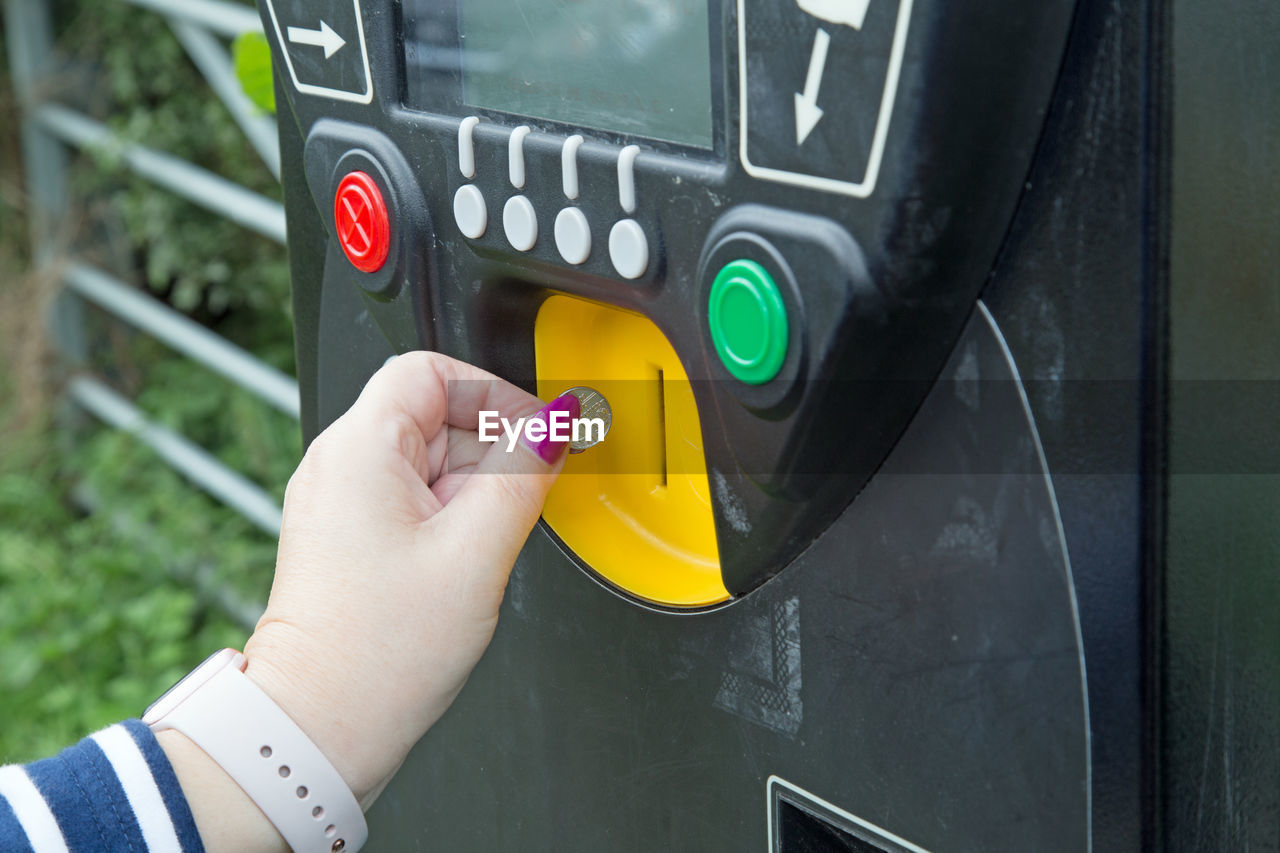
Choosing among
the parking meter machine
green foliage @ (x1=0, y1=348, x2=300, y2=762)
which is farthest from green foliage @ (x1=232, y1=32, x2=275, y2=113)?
green foliage @ (x1=0, y1=348, x2=300, y2=762)

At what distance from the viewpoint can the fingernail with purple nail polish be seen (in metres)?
0.81

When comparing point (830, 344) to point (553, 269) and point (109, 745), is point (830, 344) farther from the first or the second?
point (109, 745)

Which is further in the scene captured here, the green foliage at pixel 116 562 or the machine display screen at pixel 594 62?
the green foliage at pixel 116 562

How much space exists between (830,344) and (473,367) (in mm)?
278

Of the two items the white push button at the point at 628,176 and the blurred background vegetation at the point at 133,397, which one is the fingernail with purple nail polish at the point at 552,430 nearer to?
the white push button at the point at 628,176

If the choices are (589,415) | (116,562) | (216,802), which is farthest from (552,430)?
(116,562)

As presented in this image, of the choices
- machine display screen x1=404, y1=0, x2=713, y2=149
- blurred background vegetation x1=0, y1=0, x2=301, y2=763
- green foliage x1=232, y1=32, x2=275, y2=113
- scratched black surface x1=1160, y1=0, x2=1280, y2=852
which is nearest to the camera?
scratched black surface x1=1160, y1=0, x2=1280, y2=852

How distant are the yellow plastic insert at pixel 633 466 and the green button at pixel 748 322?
0.14 meters

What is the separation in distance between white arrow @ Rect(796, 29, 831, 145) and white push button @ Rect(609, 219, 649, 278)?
0.34 ft

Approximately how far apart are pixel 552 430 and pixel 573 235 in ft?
0.41

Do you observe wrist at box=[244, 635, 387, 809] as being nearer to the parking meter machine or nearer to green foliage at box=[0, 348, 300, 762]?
the parking meter machine

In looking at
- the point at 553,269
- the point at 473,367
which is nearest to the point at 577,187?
the point at 553,269

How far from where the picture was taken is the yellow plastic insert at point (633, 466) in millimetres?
833

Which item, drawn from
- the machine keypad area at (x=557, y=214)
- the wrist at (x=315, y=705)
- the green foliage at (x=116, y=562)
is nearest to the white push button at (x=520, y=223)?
the machine keypad area at (x=557, y=214)
